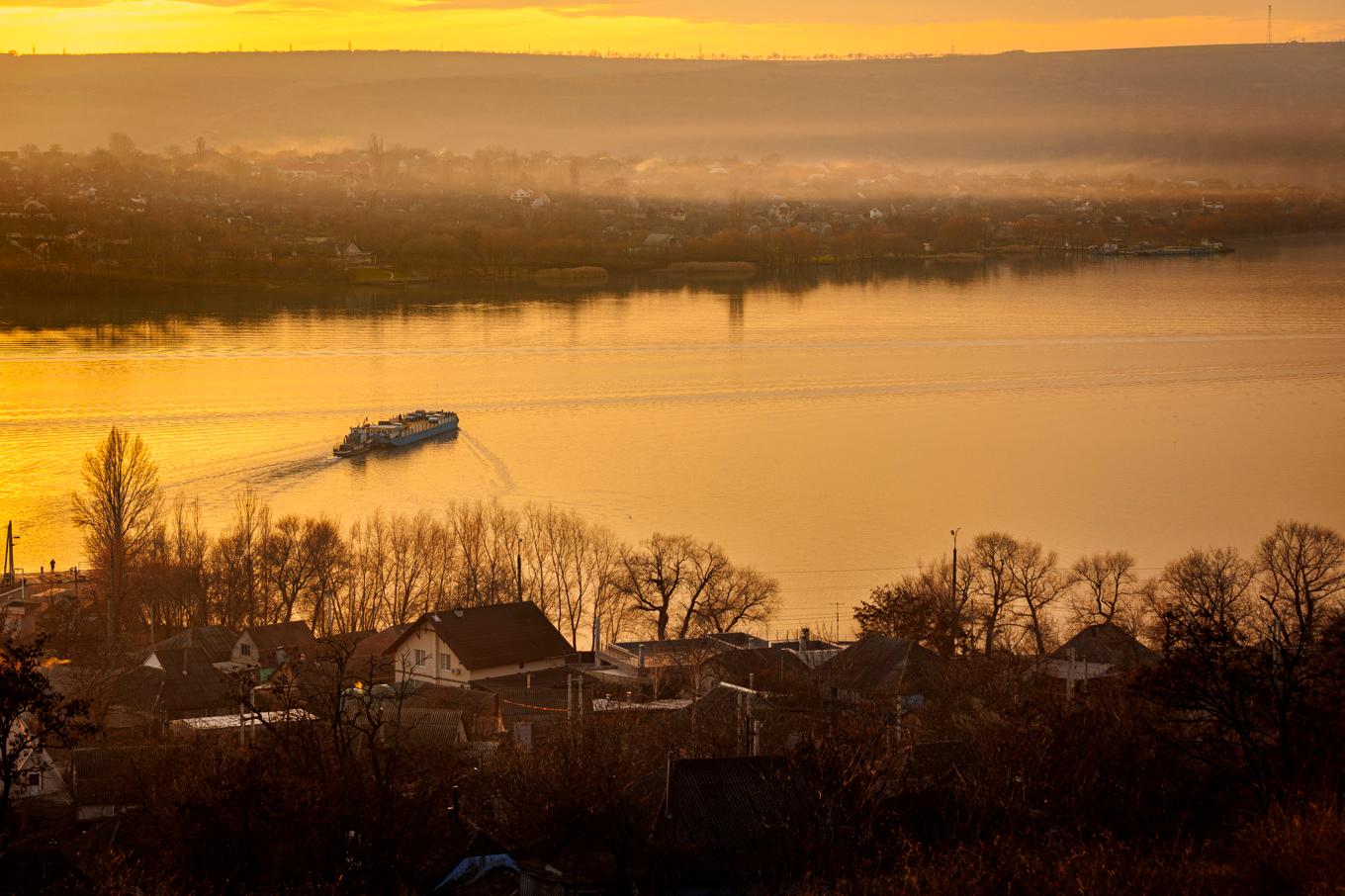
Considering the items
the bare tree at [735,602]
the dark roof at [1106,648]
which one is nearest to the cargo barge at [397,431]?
the bare tree at [735,602]

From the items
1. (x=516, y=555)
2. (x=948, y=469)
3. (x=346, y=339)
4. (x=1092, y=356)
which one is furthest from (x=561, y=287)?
(x=516, y=555)

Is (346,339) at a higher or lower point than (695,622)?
higher

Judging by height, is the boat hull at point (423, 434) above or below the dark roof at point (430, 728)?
above

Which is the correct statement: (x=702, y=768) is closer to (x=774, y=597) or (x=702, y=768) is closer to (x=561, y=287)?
(x=774, y=597)

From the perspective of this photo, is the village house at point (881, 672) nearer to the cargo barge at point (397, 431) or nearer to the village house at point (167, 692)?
the village house at point (167, 692)

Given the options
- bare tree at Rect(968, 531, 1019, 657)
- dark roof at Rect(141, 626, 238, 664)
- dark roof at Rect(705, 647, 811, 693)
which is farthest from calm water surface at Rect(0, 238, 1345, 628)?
dark roof at Rect(141, 626, 238, 664)

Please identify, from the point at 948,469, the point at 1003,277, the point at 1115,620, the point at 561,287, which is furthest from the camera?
the point at 1003,277
